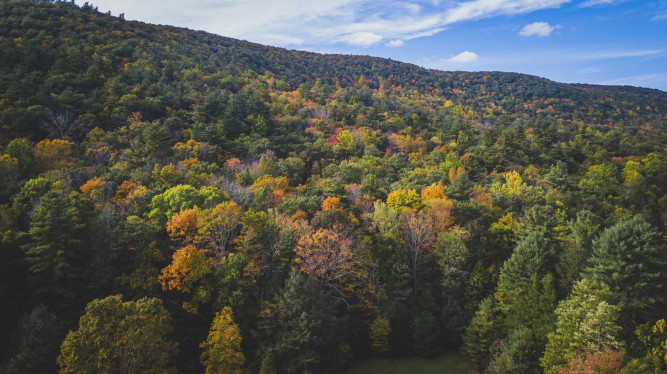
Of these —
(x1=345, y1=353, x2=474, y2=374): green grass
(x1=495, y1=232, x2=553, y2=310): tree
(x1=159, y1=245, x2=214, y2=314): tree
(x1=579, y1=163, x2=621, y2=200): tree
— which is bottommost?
(x1=345, y1=353, x2=474, y2=374): green grass

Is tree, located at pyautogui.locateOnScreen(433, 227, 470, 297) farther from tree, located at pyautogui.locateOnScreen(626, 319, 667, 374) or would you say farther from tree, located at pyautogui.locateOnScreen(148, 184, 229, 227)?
tree, located at pyautogui.locateOnScreen(148, 184, 229, 227)

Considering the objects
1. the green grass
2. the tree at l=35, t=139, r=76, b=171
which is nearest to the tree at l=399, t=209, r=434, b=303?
the green grass

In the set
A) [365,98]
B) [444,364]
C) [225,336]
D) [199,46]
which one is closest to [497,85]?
[365,98]

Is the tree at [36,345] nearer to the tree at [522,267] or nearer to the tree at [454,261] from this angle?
the tree at [454,261]

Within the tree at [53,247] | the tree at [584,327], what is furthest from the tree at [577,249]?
the tree at [53,247]

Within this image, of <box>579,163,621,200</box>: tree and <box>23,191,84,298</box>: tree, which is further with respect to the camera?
<box>579,163,621,200</box>: tree

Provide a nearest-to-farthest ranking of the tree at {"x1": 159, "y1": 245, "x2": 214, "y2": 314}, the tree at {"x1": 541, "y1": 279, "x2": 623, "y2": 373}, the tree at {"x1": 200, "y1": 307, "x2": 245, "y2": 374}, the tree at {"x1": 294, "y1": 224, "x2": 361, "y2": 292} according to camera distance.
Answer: the tree at {"x1": 541, "y1": 279, "x2": 623, "y2": 373}
the tree at {"x1": 200, "y1": 307, "x2": 245, "y2": 374}
the tree at {"x1": 159, "y1": 245, "x2": 214, "y2": 314}
the tree at {"x1": 294, "y1": 224, "x2": 361, "y2": 292}

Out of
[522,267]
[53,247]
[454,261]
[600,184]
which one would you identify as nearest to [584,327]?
[522,267]
